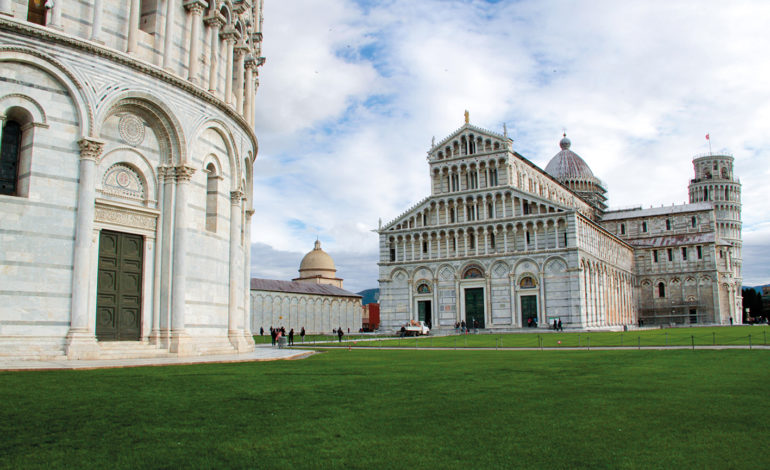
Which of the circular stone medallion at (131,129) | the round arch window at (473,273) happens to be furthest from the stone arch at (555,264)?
the circular stone medallion at (131,129)

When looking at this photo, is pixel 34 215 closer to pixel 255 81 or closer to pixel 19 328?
pixel 19 328

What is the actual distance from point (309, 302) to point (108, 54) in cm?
6247

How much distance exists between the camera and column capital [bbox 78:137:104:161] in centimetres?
1820

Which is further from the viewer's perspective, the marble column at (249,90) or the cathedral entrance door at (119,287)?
the marble column at (249,90)

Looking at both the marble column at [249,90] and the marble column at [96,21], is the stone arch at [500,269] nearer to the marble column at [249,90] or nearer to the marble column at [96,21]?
the marble column at [249,90]

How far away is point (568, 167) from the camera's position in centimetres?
9562

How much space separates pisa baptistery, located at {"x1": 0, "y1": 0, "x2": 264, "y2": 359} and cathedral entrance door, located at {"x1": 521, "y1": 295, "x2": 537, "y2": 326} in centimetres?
4126

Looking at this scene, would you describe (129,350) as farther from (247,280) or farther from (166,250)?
(247,280)

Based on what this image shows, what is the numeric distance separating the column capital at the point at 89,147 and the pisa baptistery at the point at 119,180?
0.04 metres

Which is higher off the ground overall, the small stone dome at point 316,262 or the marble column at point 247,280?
the small stone dome at point 316,262

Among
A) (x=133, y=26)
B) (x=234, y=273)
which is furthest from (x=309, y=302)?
(x=133, y=26)

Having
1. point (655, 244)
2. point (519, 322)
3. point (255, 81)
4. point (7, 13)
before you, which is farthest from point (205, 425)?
point (655, 244)

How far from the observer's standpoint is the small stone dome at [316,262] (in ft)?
321

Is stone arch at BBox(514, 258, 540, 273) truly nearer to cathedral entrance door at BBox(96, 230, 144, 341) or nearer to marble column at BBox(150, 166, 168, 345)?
marble column at BBox(150, 166, 168, 345)
